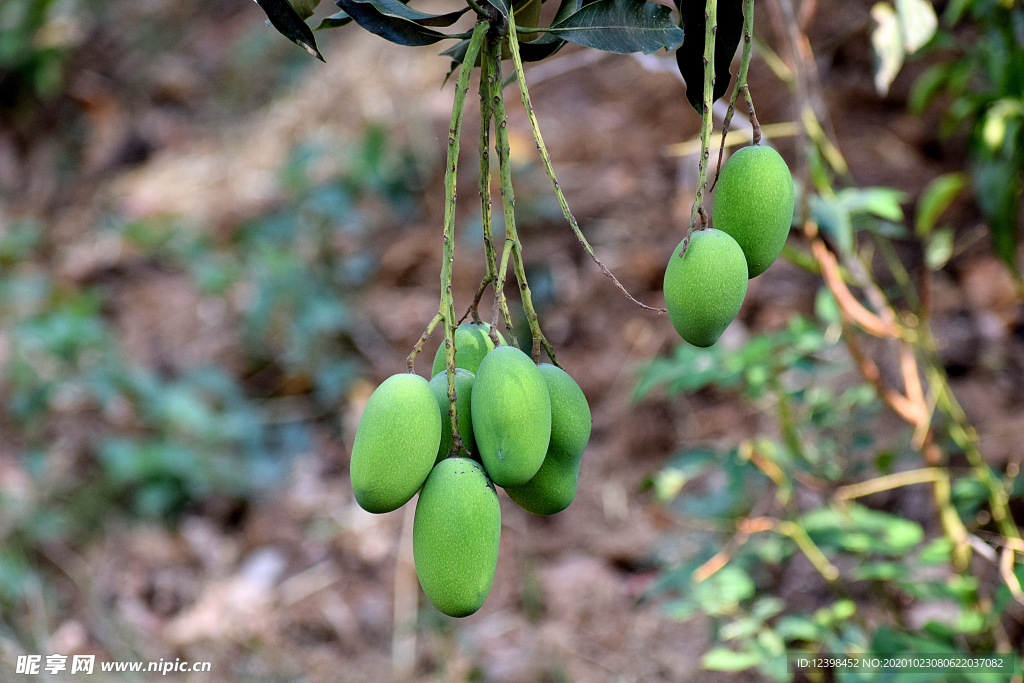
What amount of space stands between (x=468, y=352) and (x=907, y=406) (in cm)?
85

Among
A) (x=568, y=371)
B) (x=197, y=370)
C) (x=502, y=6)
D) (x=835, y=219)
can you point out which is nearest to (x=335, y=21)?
(x=502, y=6)

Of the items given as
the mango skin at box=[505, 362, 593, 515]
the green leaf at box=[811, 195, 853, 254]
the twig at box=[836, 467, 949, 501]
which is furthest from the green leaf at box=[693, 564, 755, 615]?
the mango skin at box=[505, 362, 593, 515]

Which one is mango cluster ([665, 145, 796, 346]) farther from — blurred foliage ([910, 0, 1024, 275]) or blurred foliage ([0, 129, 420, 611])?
blurred foliage ([0, 129, 420, 611])

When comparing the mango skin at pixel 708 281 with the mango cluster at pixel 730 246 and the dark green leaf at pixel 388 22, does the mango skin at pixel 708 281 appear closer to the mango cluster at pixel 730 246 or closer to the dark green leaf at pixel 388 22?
the mango cluster at pixel 730 246

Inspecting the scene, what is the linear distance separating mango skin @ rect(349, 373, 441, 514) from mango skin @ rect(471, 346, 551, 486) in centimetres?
4

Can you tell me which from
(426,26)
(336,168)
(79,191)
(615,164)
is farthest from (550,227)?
(79,191)

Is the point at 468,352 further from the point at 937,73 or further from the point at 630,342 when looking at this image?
the point at 630,342

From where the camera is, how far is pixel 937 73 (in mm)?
1323

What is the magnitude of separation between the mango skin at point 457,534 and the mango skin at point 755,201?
255 mm

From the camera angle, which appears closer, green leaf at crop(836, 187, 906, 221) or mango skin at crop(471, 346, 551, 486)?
mango skin at crop(471, 346, 551, 486)

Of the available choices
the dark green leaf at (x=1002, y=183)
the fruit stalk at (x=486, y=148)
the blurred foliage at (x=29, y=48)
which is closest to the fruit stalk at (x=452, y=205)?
the fruit stalk at (x=486, y=148)

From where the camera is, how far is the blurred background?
1.14m

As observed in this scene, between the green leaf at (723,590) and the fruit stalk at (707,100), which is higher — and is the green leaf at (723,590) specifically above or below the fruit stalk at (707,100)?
below

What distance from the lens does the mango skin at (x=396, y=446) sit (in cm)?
52
